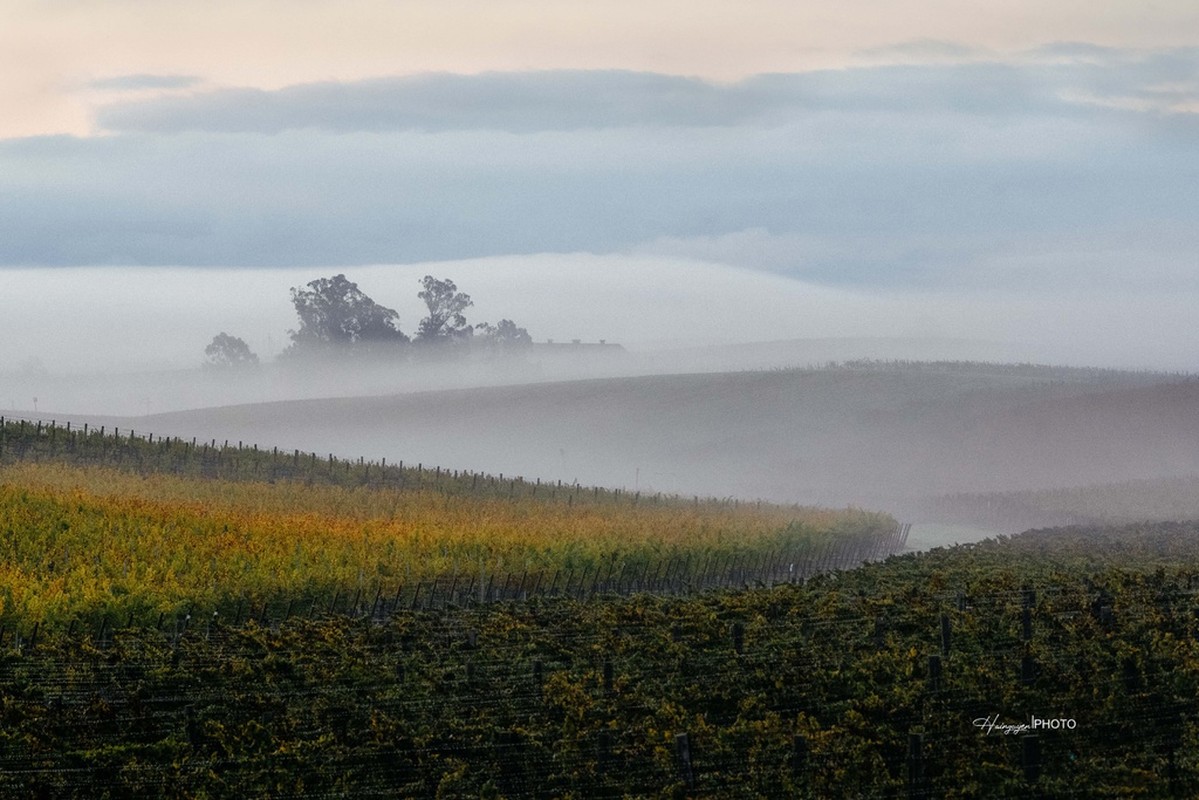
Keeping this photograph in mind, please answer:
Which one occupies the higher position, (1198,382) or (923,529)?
(1198,382)

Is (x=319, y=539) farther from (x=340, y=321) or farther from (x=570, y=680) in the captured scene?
(x=340, y=321)

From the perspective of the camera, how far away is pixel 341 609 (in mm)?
40031

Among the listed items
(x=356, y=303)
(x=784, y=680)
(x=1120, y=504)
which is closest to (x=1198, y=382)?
(x=1120, y=504)

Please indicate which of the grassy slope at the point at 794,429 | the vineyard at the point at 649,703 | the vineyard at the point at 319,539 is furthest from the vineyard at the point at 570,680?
the grassy slope at the point at 794,429

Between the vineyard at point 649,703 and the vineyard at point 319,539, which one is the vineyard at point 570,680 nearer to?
the vineyard at point 649,703

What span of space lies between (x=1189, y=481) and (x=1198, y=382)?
139 feet

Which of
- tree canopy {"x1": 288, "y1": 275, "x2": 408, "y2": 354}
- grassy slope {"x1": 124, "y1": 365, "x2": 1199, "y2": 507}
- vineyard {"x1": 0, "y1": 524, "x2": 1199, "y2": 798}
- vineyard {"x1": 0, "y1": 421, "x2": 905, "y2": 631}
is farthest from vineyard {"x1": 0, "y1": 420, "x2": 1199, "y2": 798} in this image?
tree canopy {"x1": 288, "y1": 275, "x2": 408, "y2": 354}

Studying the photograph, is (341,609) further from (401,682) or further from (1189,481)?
(1189,481)
